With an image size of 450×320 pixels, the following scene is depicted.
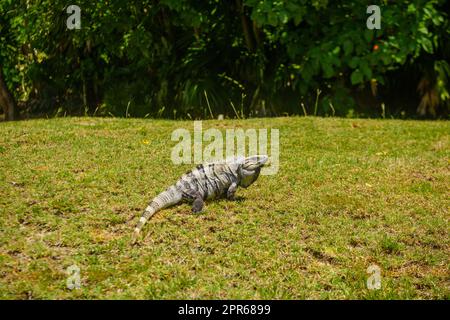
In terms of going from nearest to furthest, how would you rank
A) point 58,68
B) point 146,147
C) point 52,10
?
point 146,147 → point 52,10 → point 58,68

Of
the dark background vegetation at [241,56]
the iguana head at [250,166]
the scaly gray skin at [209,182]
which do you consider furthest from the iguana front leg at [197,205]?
the dark background vegetation at [241,56]

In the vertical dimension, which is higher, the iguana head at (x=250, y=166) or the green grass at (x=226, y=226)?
the iguana head at (x=250, y=166)

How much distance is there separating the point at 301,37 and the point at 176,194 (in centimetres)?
631

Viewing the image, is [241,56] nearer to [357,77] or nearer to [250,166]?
[357,77]

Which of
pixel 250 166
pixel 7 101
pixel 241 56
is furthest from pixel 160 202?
pixel 7 101

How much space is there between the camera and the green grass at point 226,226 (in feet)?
15.4

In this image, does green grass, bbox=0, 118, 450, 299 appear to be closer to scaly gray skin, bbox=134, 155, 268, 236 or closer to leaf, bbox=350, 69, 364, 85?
scaly gray skin, bbox=134, 155, 268, 236

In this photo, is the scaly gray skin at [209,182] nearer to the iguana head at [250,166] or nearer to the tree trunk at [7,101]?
the iguana head at [250,166]

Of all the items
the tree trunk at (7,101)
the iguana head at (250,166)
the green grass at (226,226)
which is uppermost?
the tree trunk at (7,101)

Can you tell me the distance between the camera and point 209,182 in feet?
19.4

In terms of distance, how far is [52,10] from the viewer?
12.4 meters
